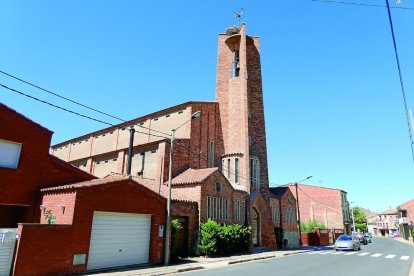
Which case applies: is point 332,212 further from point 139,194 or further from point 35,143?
point 35,143

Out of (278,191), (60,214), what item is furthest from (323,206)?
(60,214)

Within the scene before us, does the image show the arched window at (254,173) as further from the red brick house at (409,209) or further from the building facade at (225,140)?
the red brick house at (409,209)

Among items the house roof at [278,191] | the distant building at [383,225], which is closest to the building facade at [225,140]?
the house roof at [278,191]

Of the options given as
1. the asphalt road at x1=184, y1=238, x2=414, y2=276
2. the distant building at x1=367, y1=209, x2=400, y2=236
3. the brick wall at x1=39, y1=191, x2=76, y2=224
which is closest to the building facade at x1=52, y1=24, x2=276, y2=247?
the asphalt road at x1=184, y1=238, x2=414, y2=276

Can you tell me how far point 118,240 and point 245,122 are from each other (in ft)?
64.5

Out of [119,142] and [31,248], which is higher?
[119,142]

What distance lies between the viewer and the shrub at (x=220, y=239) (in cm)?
2021

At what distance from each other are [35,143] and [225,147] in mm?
20629

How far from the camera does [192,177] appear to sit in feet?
78.6

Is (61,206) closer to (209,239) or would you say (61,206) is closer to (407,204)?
(209,239)

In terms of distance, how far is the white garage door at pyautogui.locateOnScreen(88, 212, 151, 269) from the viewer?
1327cm

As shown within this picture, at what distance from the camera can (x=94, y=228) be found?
1333 cm

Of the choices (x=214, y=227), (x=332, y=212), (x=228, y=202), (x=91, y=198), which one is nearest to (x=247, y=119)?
(x=228, y=202)

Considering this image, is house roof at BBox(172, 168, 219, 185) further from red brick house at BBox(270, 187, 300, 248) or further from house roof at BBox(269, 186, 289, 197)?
house roof at BBox(269, 186, 289, 197)
